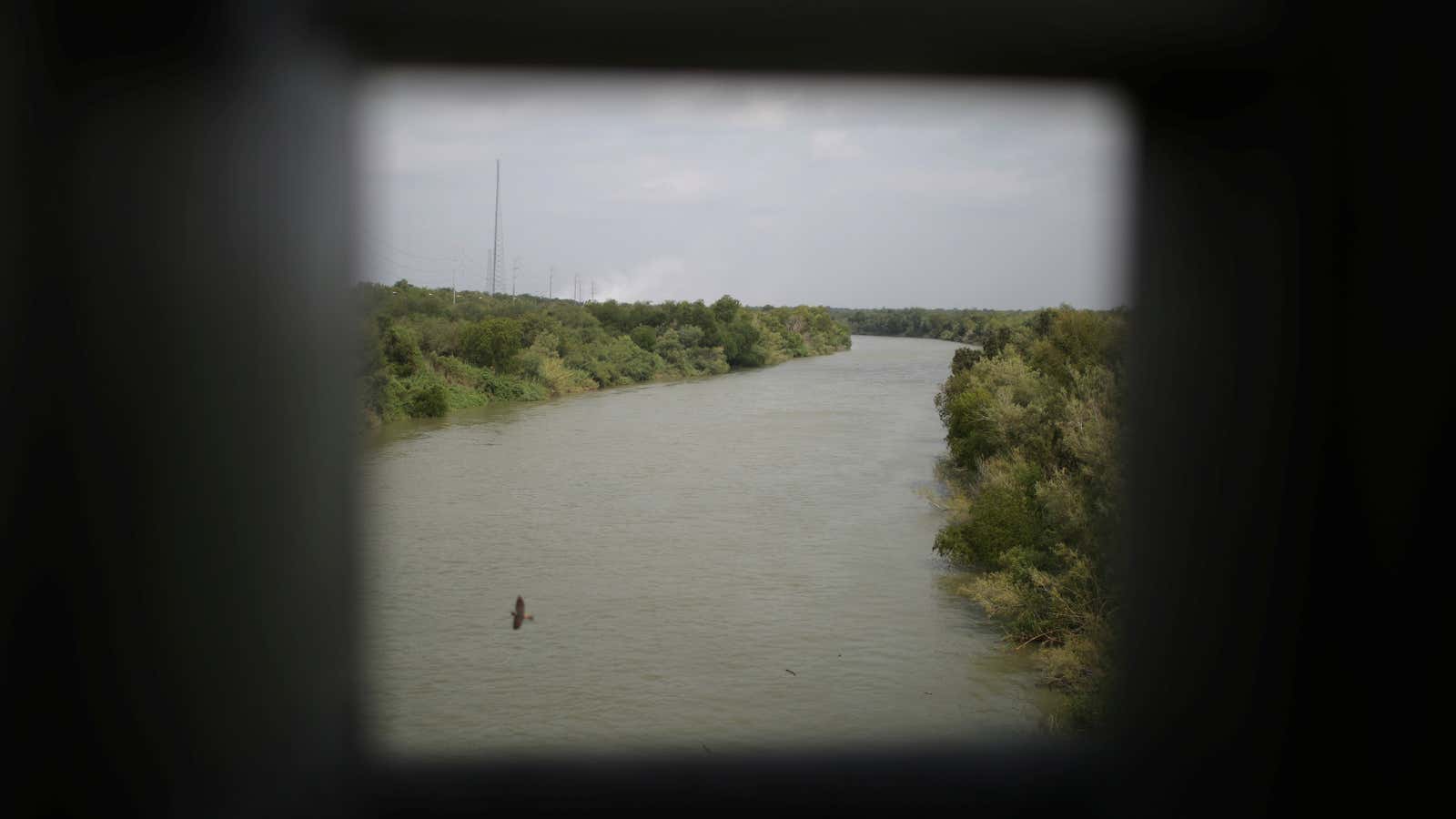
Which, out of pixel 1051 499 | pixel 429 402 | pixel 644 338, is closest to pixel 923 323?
pixel 644 338

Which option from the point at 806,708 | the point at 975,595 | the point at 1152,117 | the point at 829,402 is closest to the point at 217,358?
the point at 1152,117

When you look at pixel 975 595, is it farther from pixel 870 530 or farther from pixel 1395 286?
pixel 1395 286

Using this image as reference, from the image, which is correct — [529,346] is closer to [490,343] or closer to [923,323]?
[490,343]

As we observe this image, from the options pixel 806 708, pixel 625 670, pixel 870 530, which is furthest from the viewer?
pixel 870 530

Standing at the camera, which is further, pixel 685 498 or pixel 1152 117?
pixel 685 498

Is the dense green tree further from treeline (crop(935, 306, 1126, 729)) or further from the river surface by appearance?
treeline (crop(935, 306, 1126, 729))

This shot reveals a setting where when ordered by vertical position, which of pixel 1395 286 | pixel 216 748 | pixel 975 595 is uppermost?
pixel 1395 286

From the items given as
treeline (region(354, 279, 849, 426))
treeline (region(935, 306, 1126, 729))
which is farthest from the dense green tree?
treeline (region(935, 306, 1126, 729))
